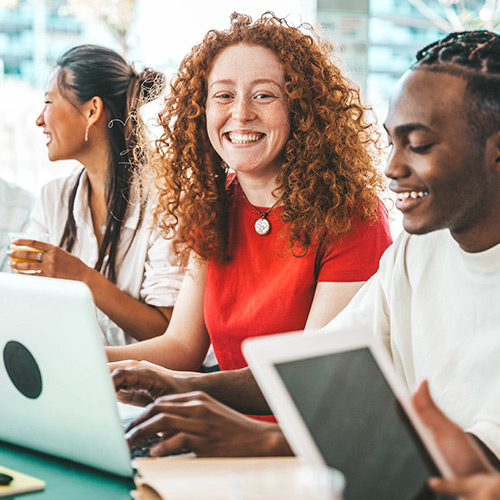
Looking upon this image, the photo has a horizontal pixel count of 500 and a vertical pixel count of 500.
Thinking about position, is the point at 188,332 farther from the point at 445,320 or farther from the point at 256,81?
the point at 445,320

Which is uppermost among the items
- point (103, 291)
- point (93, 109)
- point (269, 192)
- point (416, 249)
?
point (93, 109)

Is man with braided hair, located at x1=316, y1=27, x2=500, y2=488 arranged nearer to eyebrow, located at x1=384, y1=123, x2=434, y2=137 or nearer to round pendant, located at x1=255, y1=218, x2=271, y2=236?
eyebrow, located at x1=384, y1=123, x2=434, y2=137

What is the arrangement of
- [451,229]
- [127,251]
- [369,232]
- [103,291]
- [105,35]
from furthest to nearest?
[105,35], [127,251], [103,291], [369,232], [451,229]

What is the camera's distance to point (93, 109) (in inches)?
88.1

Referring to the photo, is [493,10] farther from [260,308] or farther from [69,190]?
[260,308]

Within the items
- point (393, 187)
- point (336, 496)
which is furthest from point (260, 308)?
point (336, 496)

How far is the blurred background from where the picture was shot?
399 centimetres

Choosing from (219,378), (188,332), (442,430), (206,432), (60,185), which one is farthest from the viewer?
(60,185)

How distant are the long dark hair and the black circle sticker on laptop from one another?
117 centimetres

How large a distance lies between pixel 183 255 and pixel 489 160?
3.39 feet

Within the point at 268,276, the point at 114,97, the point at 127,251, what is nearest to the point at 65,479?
the point at 268,276

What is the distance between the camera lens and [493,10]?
5.43 meters

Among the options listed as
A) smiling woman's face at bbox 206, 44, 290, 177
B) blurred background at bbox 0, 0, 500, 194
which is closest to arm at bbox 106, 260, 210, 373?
smiling woman's face at bbox 206, 44, 290, 177

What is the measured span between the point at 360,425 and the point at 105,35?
611 cm
